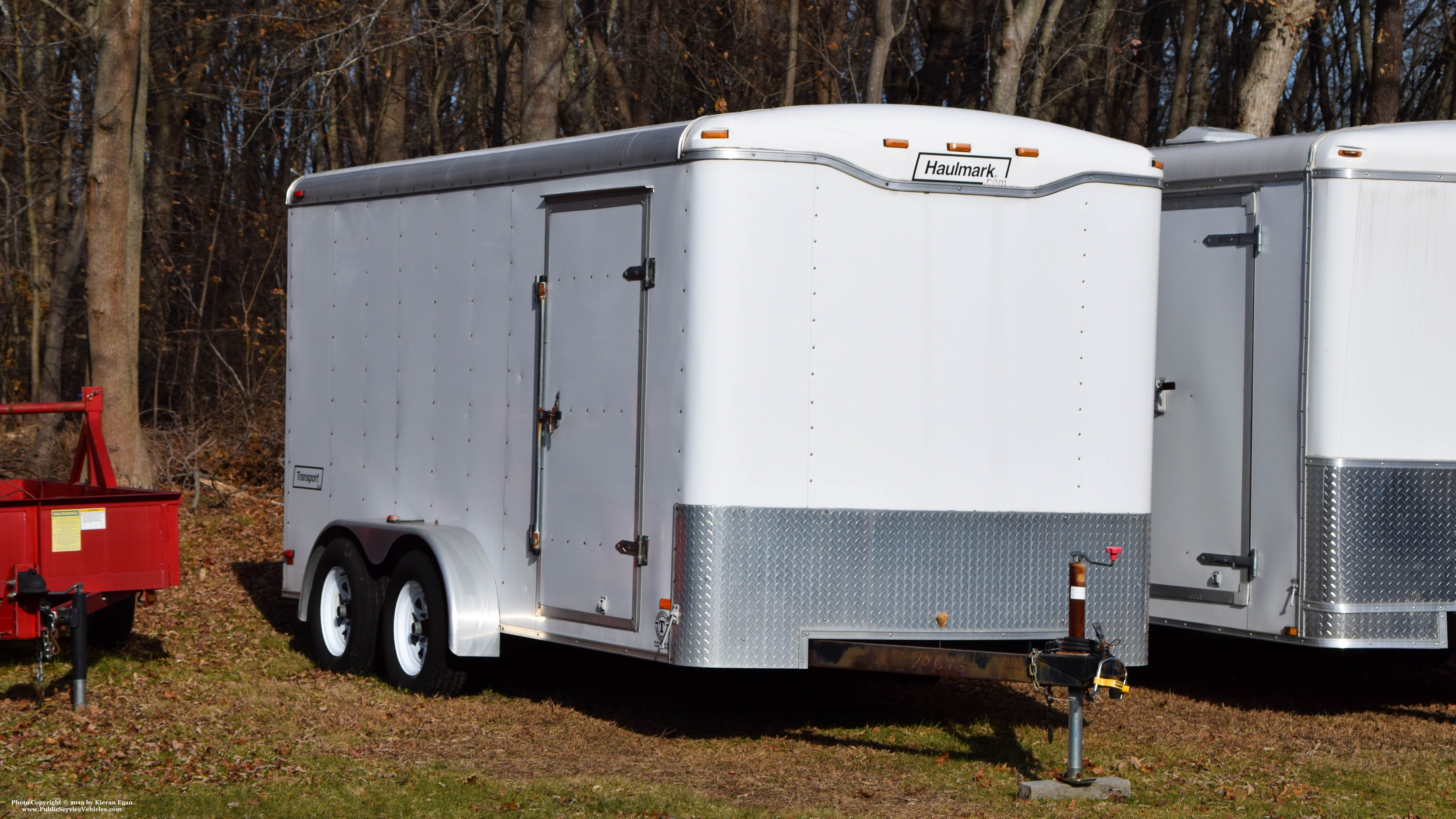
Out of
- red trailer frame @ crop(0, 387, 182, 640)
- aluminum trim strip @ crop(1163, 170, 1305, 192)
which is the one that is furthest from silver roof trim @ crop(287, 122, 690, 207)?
aluminum trim strip @ crop(1163, 170, 1305, 192)

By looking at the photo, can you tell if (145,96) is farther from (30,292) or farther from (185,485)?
(30,292)

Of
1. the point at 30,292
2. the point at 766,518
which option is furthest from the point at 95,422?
the point at 30,292

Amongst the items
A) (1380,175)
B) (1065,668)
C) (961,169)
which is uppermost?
(1380,175)

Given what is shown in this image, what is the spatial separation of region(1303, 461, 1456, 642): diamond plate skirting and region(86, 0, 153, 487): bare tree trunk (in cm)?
970

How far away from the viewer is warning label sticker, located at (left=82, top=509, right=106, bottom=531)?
7.79 metres

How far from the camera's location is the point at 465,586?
780 cm

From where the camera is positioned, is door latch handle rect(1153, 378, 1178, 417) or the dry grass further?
door latch handle rect(1153, 378, 1178, 417)

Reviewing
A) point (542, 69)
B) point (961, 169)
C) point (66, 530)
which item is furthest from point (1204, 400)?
point (542, 69)

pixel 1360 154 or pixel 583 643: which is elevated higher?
pixel 1360 154

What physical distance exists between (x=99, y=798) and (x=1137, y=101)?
785 inches

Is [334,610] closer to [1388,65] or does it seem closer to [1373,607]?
[1373,607]

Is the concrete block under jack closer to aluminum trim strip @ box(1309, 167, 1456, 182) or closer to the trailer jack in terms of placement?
the trailer jack

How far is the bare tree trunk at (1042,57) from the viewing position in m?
15.2

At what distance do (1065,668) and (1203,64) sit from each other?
662 inches
